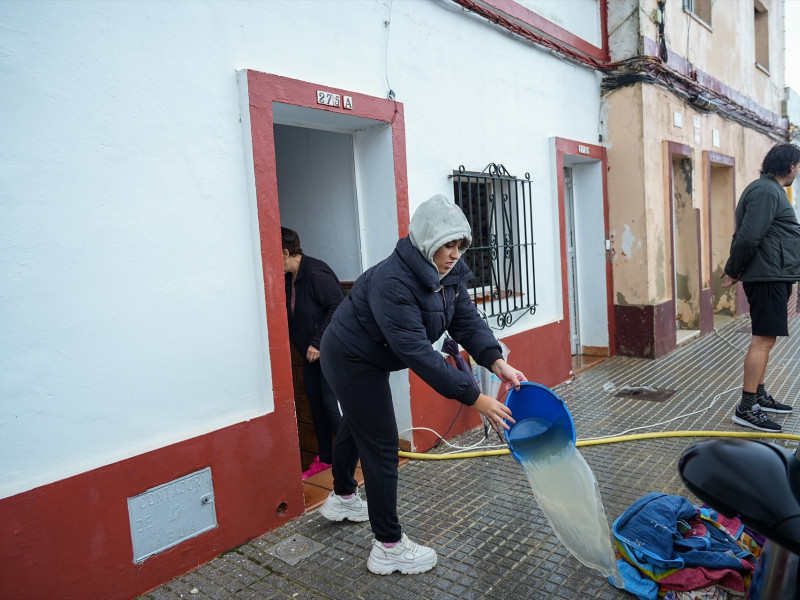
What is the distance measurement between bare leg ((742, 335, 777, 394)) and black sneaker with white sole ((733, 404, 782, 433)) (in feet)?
0.52

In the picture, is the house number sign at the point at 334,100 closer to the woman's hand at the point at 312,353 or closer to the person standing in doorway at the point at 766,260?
the woman's hand at the point at 312,353

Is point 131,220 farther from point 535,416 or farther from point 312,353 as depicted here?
point 535,416

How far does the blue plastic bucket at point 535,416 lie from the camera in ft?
8.77

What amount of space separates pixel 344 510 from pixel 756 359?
337 cm

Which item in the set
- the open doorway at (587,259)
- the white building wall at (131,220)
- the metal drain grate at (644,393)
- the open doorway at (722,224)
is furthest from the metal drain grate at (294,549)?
the open doorway at (722,224)

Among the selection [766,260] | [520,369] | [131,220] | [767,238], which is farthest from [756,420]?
[131,220]

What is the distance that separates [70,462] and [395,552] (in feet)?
5.10

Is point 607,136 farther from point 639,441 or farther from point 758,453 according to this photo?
point 758,453

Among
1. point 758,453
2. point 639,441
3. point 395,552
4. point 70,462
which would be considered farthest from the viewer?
point 639,441

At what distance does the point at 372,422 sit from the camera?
2844 millimetres

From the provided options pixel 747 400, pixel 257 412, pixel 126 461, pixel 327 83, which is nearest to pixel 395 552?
pixel 257 412

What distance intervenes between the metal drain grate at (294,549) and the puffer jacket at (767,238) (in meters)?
3.79

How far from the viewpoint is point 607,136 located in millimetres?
7273

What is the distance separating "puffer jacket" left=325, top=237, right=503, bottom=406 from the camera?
2539 millimetres
